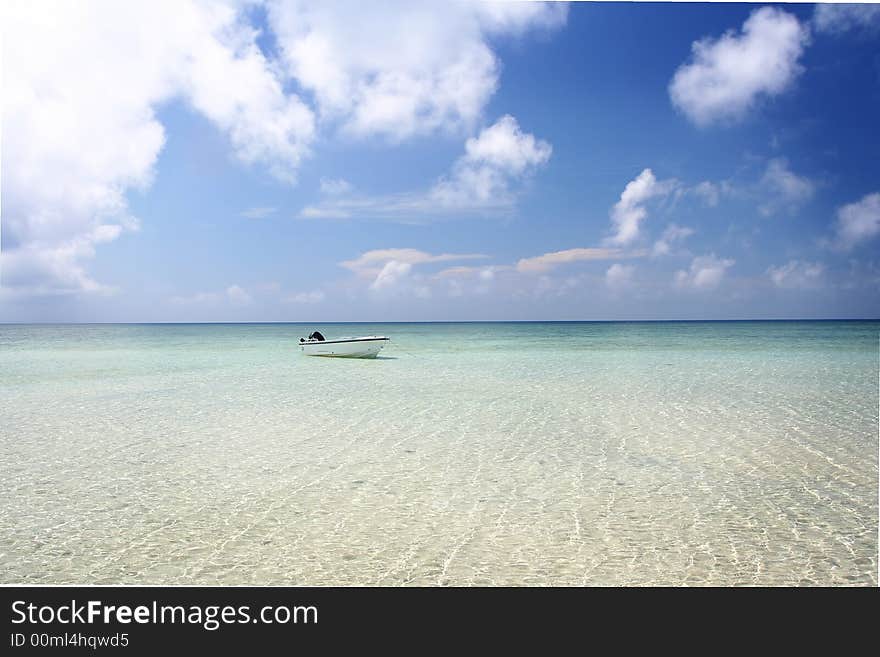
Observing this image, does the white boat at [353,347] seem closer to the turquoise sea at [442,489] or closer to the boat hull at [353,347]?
the boat hull at [353,347]

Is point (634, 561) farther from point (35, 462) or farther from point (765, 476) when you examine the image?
point (35, 462)

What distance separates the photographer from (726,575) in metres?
2.95

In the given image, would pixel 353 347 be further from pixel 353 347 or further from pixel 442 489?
pixel 442 489

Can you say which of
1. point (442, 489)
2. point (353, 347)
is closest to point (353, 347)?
point (353, 347)

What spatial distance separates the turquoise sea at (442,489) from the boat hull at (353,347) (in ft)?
24.6

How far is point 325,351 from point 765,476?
14371 millimetres

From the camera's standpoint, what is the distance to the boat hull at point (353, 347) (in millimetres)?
16859

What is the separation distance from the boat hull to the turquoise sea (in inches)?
295

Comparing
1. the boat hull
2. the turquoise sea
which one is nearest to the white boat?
the boat hull

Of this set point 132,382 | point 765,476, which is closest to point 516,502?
point 765,476

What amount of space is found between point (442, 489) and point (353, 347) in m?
12.8

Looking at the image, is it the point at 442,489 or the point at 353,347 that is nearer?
the point at 442,489

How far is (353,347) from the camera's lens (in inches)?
667

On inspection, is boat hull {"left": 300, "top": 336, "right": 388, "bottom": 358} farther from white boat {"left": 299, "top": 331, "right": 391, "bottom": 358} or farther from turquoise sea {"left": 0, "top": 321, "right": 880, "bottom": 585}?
turquoise sea {"left": 0, "top": 321, "right": 880, "bottom": 585}
